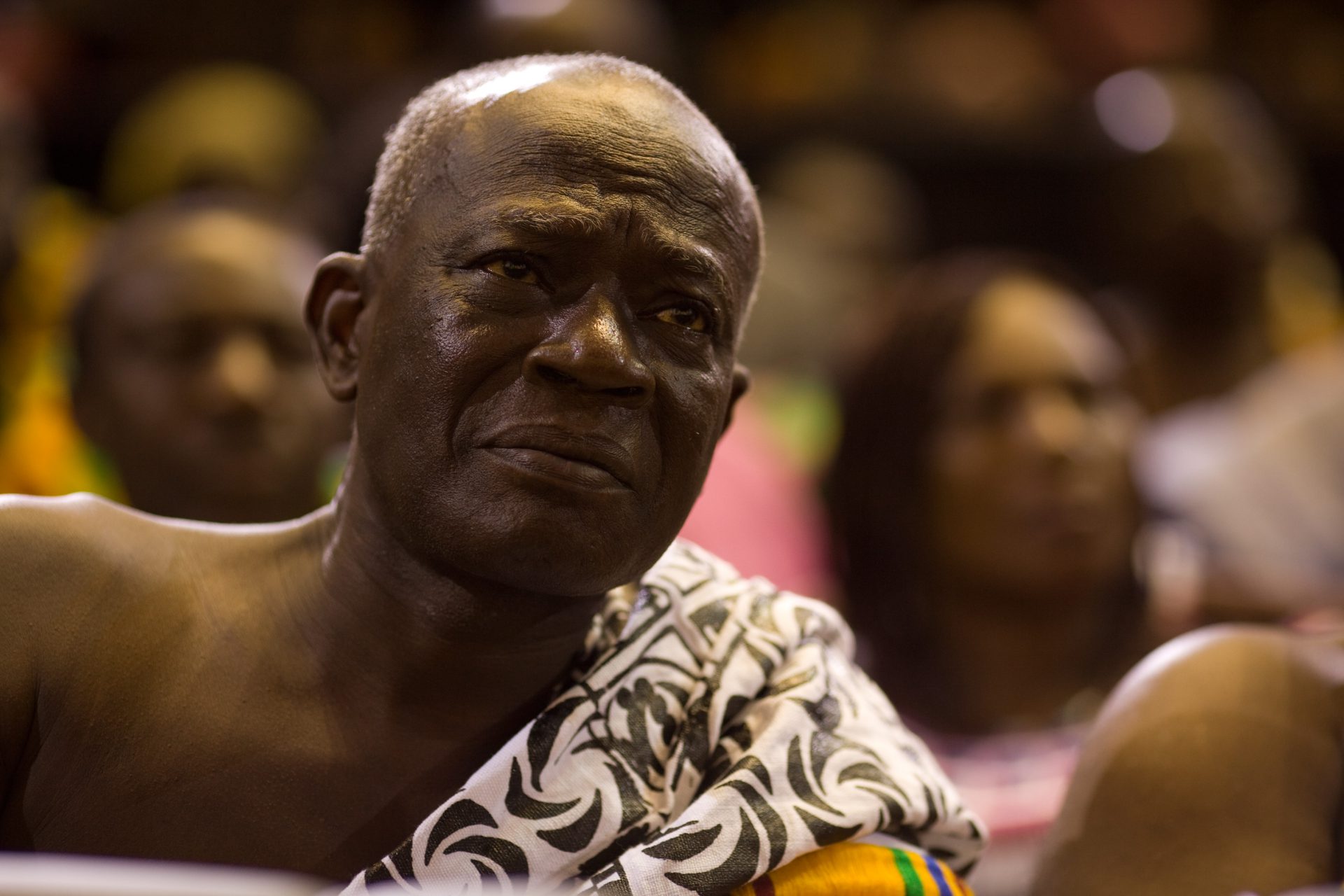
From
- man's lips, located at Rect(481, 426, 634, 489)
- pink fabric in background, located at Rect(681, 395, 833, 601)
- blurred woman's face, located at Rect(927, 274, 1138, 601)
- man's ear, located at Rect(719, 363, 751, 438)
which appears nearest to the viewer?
man's lips, located at Rect(481, 426, 634, 489)

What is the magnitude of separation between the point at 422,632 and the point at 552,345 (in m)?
0.30

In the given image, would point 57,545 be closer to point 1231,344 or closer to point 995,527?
point 995,527

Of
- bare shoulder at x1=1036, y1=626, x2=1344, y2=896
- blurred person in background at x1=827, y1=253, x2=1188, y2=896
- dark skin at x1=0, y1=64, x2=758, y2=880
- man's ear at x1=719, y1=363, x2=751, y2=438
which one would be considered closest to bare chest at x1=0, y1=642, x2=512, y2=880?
dark skin at x1=0, y1=64, x2=758, y2=880

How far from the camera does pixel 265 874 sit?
1.38 meters

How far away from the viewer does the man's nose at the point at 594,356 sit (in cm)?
132

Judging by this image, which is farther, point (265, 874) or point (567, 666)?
point (567, 666)

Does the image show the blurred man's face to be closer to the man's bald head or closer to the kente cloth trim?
the man's bald head

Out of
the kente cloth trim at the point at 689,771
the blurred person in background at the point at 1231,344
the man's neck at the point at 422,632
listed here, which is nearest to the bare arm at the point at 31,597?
the man's neck at the point at 422,632

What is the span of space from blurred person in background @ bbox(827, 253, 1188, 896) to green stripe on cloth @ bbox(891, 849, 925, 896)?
1.27 meters

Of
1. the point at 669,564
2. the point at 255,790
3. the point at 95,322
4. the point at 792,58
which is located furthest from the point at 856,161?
the point at 255,790

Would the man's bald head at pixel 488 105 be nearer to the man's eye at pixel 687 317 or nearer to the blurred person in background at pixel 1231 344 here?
the man's eye at pixel 687 317

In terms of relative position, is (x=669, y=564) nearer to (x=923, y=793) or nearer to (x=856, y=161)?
(x=923, y=793)

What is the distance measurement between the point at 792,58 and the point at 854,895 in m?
4.69

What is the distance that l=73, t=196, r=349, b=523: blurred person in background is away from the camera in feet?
8.30
